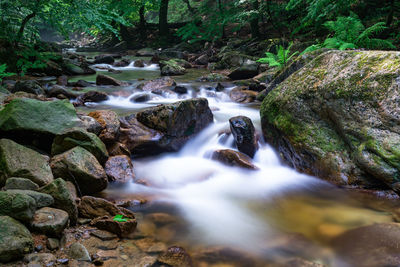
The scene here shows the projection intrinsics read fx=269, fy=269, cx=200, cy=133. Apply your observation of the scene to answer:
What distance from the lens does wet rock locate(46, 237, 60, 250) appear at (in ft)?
7.49

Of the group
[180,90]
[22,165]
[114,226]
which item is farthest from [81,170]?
[180,90]

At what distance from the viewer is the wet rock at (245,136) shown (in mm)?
4953

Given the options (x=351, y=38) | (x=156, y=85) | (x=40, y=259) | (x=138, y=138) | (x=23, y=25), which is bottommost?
(x=40, y=259)

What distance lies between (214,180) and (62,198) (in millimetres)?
2427

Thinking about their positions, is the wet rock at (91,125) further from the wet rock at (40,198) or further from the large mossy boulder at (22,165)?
the wet rock at (40,198)

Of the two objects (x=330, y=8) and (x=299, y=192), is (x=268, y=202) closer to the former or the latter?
(x=299, y=192)

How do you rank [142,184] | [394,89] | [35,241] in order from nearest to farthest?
[35,241], [394,89], [142,184]

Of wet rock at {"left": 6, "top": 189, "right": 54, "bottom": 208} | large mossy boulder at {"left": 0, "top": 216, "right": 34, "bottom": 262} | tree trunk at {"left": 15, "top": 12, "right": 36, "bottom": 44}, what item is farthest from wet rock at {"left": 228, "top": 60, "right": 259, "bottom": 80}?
large mossy boulder at {"left": 0, "top": 216, "right": 34, "bottom": 262}

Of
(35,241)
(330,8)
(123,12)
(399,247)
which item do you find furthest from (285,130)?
(123,12)

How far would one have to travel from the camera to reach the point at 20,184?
9.07 ft

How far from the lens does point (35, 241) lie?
2.27 metres

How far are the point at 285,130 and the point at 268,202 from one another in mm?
1347

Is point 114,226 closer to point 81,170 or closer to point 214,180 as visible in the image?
point 81,170

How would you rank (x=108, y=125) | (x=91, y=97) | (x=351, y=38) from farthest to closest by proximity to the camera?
(x=351, y=38), (x=91, y=97), (x=108, y=125)
